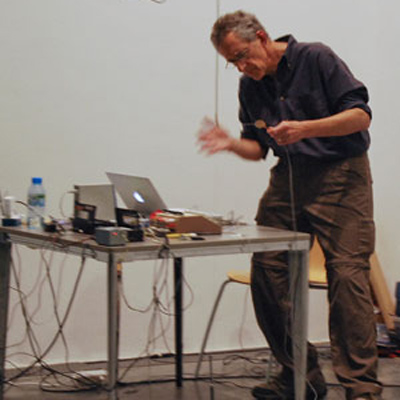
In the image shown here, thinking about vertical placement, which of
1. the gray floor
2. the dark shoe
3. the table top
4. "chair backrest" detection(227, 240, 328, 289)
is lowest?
the gray floor

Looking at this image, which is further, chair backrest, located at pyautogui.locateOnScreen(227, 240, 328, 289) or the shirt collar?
chair backrest, located at pyautogui.locateOnScreen(227, 240, 328, 289)

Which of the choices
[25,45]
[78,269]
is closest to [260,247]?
[78,269]

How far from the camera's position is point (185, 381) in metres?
3.24

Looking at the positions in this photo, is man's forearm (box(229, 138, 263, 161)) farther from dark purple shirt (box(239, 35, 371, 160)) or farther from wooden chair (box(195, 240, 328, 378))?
wooden chair (box(195, 240, 328, 378))

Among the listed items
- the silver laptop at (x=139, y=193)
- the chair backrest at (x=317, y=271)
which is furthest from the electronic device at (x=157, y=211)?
the chair backrest at (x=317, y=271)

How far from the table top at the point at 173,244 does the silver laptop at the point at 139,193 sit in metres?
0.25

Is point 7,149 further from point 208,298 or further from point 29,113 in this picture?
point 208,298

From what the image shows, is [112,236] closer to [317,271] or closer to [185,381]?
[185,381]

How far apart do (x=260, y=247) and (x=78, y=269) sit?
138 cm

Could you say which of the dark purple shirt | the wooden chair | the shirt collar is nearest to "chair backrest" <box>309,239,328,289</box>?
the wooden chair

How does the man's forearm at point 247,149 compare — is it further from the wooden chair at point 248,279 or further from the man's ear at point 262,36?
the wooden chair at point 248,279

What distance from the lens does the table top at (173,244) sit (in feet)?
6.96

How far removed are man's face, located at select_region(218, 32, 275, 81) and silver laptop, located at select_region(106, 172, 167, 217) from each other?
0.54m

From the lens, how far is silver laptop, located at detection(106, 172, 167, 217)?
2529 millimetres
